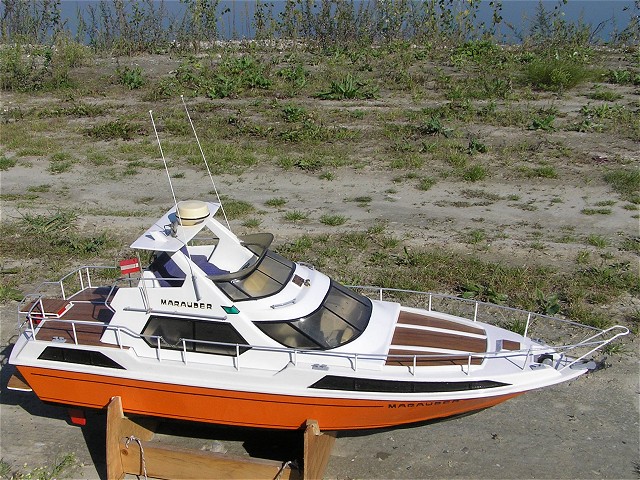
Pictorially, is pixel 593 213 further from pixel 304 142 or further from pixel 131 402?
pixel 131 402

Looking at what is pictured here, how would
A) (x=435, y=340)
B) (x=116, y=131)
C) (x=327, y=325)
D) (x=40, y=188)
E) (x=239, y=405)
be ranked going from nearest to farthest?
(x=239, y=405)
(x=327, y=325)
(x=435, y=340)
(x=40, y=188)
(x=116, y=131)

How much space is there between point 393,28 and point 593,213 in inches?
551

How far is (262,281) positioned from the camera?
6723mm

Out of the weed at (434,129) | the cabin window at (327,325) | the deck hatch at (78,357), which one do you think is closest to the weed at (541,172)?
the weed at (434,129)

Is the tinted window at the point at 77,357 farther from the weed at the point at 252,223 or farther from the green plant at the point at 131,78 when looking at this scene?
the green plant at the point at 131,78

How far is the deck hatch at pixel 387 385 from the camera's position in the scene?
20.4 ft

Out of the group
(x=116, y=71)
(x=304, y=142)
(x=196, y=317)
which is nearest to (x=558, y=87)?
(x=304, y=142)

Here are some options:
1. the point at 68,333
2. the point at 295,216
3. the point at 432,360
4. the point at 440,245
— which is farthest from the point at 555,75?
the point at 68,333

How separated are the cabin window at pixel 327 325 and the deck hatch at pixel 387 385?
38cm

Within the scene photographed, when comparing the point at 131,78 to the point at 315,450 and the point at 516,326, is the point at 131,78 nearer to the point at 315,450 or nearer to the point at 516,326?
the point at 516,326

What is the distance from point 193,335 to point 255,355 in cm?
62

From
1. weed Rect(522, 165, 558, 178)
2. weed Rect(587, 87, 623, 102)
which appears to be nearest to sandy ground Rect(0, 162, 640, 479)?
weed Rect(522, 165, 558, 178)

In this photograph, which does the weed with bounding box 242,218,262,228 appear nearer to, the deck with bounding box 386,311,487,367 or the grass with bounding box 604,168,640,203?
the deck with bounding box 386,311,487,367

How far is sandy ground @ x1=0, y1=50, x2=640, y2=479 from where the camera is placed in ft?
22.3
